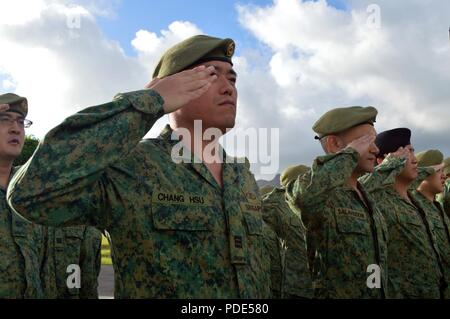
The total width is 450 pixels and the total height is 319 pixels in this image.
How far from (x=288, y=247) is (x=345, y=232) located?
3802 mm

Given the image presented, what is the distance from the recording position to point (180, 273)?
2.16m

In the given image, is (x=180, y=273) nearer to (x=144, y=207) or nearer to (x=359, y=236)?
(x=144, y=207)

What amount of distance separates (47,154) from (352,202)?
2833 millimetres

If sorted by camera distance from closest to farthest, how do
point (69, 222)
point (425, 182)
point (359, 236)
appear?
point (69, 222) < point (359, 236) < point (425, 182)

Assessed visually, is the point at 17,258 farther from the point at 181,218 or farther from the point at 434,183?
the point at 434,183

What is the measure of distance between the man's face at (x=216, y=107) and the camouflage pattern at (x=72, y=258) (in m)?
3.03

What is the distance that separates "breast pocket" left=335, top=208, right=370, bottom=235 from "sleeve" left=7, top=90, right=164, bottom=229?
7.43 feet

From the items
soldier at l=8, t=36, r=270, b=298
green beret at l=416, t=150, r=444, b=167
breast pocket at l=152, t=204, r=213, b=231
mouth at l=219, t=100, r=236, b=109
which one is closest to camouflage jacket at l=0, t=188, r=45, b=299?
soldier at l=8, t=36, r=270, b=298

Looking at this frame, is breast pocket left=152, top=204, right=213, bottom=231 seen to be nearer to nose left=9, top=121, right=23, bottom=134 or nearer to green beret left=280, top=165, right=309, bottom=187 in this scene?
nose left=9, top=121, right=23, bottom=134

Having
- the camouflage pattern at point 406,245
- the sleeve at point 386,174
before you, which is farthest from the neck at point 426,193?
the sleeve at point 386,174

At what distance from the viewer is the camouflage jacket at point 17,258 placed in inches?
153

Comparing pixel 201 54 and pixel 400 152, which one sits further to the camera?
pixel 400 152

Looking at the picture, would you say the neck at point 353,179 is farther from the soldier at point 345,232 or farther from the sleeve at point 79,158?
the sleeve at point 79,158
